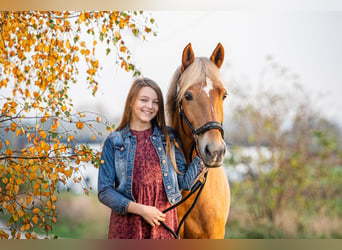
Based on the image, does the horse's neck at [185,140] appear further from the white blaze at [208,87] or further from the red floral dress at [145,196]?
the white blaze at [208,87]

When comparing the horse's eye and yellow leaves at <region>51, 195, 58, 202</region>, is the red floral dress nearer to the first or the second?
the horse's eye

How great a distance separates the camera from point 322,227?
3314 mm

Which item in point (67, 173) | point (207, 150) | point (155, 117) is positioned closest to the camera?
point (207, 150)

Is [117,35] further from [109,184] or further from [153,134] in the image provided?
[109,184]

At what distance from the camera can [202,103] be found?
9.60ft

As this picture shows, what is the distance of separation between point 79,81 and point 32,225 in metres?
1.33

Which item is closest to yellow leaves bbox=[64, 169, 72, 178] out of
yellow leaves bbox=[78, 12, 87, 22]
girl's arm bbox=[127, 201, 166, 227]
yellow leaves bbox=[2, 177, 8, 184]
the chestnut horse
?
yellow leaves bbox=[2, 177, 8, 184]

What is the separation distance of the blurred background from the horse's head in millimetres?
216

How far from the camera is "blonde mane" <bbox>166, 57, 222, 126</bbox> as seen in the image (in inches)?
118

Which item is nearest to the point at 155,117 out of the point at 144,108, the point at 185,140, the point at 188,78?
the point at 144,108

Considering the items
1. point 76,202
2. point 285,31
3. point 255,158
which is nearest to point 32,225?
point 76,202

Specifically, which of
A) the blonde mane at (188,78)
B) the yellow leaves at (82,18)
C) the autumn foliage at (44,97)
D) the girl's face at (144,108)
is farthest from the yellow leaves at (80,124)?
the yellow leaves at (82,18)

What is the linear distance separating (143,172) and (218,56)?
112cm

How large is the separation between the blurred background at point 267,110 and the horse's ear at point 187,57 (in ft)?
0.57
